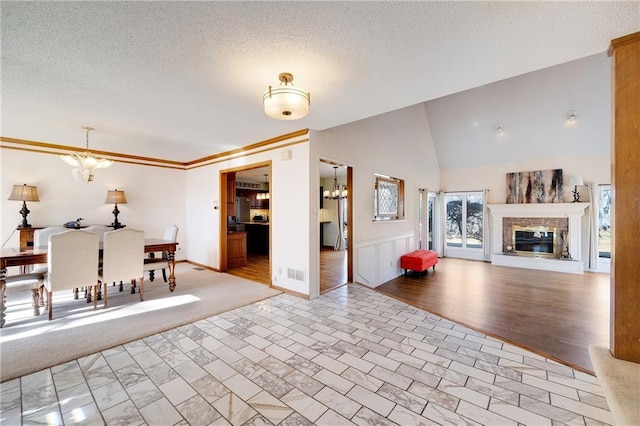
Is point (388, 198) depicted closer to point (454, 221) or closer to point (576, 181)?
point (454, 221)

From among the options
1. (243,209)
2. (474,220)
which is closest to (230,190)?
(243,209)

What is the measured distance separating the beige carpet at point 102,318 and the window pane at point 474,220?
6.81 m

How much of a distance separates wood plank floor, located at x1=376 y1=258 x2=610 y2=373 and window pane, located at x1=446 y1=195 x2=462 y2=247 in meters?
1.73

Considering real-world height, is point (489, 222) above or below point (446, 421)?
above

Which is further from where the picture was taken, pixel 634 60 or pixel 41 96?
pixel 41 96

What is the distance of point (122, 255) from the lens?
3.40 meters

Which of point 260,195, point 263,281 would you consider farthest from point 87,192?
point 260,195

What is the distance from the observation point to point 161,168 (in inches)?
239

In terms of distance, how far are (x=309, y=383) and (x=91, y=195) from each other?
5874 millimetres

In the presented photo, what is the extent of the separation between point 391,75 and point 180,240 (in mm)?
6084

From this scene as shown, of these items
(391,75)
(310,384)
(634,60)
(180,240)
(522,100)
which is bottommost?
(310,384)

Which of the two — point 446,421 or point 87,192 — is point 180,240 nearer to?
point 87,192

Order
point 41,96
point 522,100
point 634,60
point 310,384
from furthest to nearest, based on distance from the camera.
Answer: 1. point 522,100
2. point 41,96
3. point 310,384
4. point 634,60

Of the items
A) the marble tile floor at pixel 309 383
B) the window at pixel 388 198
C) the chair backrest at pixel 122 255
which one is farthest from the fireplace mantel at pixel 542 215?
the chair backrest at pixel 122 255
